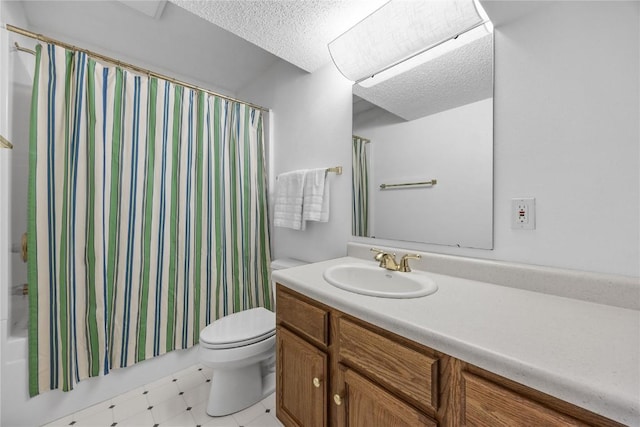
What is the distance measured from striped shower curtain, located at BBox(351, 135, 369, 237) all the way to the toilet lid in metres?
0.76

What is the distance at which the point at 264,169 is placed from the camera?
2.14 meters

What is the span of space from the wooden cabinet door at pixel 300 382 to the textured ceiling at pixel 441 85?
119 centimetres

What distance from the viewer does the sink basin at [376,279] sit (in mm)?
953

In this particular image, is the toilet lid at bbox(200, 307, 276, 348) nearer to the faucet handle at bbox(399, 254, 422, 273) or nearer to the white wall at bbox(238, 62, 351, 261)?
the white wall at bbox(238, 62, 351, 261)

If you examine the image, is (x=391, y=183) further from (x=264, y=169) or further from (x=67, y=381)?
(x=67, y=381)

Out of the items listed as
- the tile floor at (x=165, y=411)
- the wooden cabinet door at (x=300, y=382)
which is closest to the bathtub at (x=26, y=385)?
the tile floor at (x=165, y=411)

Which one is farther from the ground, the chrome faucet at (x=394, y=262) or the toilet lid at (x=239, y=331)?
the chrome faucet at (x=394, y=262)

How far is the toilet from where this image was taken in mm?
1296

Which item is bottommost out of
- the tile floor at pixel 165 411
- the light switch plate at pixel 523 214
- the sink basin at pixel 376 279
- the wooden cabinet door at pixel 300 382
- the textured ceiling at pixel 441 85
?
the tile floor at pixel 165 411

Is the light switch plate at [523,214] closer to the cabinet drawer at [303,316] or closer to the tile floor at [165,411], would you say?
the cabinet drawer at [303,316]

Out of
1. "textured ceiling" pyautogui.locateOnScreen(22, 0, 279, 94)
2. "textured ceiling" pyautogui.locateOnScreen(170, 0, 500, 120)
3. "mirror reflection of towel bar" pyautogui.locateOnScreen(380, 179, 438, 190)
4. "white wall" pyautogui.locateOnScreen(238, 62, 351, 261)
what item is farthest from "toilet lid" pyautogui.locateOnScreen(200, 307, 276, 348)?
"textured ceiling" pyautogui.locateOnScreen(22, 0, 279, 94)

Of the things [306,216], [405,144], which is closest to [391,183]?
[405,144]

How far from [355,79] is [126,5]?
146 cm

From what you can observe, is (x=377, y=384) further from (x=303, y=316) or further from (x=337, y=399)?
(x=303, y=316)
